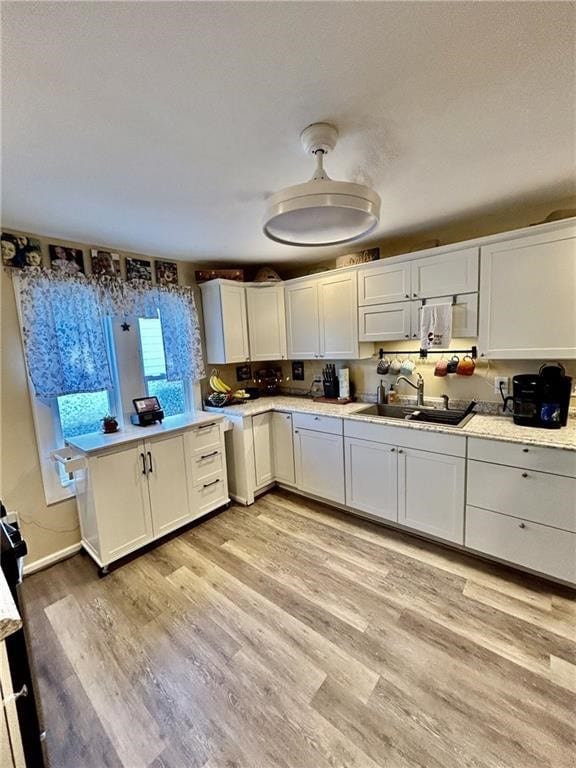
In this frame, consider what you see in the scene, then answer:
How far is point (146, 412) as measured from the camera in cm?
271

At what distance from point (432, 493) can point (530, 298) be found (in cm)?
146

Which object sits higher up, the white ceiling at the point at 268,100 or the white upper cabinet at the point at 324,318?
the white ceiling at the point at 268,100

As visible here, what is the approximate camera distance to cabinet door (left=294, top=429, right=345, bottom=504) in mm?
2795

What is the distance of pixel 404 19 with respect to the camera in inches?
33.7

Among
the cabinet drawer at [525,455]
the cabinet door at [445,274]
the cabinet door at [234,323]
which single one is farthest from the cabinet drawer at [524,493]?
the cabinet door at [234,323]

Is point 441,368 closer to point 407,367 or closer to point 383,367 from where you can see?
point 407,367

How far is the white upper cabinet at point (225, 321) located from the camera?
3160 millimetres

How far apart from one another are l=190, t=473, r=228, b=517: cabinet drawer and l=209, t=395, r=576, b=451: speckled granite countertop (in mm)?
638

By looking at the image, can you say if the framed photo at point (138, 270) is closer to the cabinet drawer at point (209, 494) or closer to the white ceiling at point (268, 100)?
the white ceiling at point (268, 100)

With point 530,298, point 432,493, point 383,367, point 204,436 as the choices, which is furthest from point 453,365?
point 204,436

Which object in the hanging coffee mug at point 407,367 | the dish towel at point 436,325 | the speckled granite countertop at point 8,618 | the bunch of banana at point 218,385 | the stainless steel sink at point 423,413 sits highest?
the dish towel at point 436,325

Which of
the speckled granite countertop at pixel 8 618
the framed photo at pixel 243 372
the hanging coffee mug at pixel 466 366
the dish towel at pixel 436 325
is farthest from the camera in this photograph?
the framed photo at pixel 243 372

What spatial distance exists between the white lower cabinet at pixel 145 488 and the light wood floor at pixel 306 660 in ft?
0.71

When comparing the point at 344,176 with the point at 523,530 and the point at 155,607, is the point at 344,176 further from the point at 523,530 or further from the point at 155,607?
the point at 155,607
